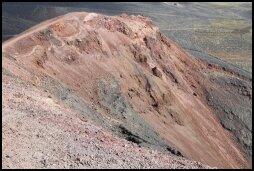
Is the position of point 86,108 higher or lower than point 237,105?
higher

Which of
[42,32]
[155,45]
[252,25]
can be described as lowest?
[252,25]

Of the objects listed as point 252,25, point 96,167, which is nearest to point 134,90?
point 96,167

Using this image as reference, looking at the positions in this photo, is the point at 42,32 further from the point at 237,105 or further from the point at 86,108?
the point at 237,105

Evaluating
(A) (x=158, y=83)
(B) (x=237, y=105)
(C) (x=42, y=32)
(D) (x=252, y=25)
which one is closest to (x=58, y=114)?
(C) (x=42, y=32)

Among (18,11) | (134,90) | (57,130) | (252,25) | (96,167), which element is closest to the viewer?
(96,167)

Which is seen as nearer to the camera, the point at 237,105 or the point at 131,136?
the point at 131,136

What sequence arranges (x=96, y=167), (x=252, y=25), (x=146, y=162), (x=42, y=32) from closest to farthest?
(x=96, y=167) → (x=146, y=162) → (x=42, y=32) → (x=252, y=25)
